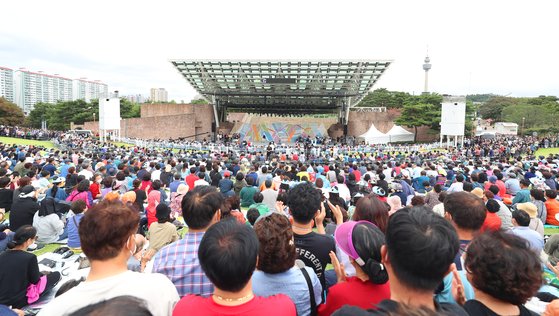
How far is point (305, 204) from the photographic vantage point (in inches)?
116

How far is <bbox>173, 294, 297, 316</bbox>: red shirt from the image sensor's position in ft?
5.39

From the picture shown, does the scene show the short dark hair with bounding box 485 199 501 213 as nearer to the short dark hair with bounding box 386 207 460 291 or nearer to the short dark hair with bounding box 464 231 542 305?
the short dark hair with bounding box 464 231 542 305

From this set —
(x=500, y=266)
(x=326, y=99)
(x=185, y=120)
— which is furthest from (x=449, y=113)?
(x=500, y=266)

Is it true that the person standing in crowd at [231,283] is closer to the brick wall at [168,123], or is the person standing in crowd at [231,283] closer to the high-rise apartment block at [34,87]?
the brick wall at [168,123]

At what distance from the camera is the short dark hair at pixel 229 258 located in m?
1.67

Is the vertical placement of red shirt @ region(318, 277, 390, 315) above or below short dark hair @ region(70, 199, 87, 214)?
above

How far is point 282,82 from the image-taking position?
117 ft

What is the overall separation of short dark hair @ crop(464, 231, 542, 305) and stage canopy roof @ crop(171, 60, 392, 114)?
98.7 ft

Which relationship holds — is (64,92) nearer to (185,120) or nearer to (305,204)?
(185,120)

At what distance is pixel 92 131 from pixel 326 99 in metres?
28.3

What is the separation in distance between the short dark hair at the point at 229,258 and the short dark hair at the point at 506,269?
1151mm

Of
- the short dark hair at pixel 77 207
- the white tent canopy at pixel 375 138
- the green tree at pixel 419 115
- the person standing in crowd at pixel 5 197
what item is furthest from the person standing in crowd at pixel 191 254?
the green tree at pixel 419 115

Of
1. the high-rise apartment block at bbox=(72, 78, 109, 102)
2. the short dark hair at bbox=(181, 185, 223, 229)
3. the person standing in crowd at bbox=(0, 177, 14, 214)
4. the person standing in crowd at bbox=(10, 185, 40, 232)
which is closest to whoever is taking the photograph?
the short dark hair at bbox=(181, 185, 223, 229)

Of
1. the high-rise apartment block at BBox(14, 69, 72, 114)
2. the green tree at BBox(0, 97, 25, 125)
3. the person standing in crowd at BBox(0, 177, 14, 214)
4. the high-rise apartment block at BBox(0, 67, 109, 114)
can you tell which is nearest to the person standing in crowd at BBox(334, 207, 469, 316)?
the person standing in crowd at BBox(0, 177, 14, 214)
